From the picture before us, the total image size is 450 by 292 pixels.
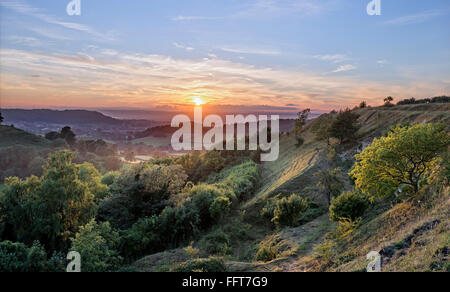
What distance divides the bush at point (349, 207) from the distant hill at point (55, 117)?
5045 cm

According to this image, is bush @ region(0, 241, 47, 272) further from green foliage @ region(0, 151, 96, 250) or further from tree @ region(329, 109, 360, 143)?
tree @ region(329, 109, 360, 143)

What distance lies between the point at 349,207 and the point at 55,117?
61.9m

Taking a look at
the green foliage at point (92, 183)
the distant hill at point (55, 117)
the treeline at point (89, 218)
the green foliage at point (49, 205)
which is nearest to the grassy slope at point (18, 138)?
the distant hill at point (55, 117)

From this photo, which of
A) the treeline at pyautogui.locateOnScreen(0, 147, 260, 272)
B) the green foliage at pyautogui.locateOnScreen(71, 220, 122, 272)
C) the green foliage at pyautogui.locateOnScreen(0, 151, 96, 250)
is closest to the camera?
the green foliage at pyautogui.locateOnScreen(71, 220, 122, 272)

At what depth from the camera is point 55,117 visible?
2152 inches

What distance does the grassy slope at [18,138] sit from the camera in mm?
68062

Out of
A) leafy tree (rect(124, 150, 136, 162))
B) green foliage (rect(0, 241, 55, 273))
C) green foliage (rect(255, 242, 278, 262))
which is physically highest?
green foliage (rect(0, 241, 55, 273))

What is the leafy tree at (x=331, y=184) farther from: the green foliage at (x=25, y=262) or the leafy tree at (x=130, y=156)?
the leafy tree at (x=130, y=156)

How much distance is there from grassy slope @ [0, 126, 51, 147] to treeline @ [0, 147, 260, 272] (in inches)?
2566

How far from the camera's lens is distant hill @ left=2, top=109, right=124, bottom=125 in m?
44.8

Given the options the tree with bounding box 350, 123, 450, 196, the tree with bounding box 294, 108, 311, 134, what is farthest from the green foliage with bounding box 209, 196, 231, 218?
the tree with bounding box 294, 108, 311, 134

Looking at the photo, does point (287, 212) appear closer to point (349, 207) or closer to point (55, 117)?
point (349, 207)

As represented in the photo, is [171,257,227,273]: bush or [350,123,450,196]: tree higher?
[350,123,450,196]: tree
